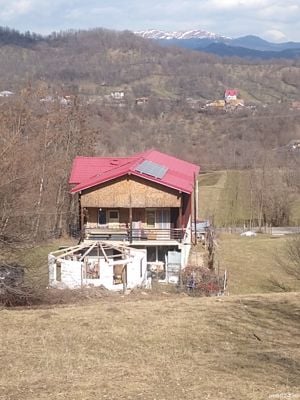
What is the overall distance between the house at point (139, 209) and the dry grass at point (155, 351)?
1152 centimetres

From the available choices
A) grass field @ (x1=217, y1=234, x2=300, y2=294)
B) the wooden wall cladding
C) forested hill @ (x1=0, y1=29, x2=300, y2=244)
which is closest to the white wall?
forested hill @ (x1=0, y1=29, x2=300, y2=244)

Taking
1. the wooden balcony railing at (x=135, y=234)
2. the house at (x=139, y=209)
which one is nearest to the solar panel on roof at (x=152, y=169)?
the house at (x=139, y=209)

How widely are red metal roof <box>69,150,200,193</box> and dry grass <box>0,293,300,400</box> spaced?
1262 centimetres

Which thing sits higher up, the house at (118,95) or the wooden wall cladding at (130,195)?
the house at (118,95)

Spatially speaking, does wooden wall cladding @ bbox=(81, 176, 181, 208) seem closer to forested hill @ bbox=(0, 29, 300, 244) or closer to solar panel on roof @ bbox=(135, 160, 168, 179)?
solar panel on roof @ bbox=(135, 160, 168, 179)

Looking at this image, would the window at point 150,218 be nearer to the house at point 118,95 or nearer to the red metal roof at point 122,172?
the red metal roof at point 122,172

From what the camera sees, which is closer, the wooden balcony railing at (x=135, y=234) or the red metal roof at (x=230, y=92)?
the wooden balcony railing at (x=135, y=234)

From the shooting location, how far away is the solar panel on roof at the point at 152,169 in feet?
108

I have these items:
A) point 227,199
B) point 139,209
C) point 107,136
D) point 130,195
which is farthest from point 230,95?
point 130,195

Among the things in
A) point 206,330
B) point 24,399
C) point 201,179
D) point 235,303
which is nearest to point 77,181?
point 235,303

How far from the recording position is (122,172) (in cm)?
3288

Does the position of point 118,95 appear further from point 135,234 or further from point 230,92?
point 135,234

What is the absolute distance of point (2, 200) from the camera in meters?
24.9

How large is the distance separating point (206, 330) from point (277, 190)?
50.4m
